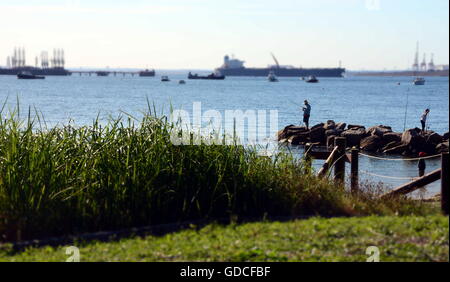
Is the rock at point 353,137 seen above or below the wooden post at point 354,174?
below

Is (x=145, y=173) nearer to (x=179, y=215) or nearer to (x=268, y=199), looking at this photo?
(x=179, y=215)

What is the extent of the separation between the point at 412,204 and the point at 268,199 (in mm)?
2438

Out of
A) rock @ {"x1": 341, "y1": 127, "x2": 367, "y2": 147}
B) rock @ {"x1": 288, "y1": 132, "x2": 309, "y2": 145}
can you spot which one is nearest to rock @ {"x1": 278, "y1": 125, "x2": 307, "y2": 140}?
rock @ {"x1": 288, "y1": 132, "x2": 309, "y2": 145}

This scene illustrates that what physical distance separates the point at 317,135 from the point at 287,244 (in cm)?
3285

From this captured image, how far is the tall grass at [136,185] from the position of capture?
34.2 feet

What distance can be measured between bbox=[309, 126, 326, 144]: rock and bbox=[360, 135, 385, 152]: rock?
2.82 metres

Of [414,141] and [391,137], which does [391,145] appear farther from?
[414,141]

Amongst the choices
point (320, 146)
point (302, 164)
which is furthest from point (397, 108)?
point (302, 164)

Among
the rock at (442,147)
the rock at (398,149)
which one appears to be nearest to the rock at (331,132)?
the rock at (398,149)

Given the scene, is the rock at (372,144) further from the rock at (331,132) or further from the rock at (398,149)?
the rock at (331,132)

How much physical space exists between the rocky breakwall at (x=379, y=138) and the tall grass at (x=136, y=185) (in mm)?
20709

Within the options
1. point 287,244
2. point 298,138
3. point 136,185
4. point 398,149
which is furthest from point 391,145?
point 287,244
